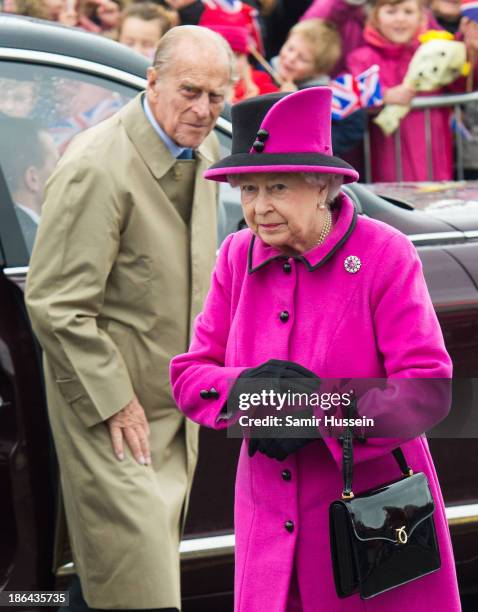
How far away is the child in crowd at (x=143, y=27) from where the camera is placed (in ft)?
19.9

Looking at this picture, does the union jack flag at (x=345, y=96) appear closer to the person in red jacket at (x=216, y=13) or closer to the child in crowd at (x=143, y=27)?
the person in red jacket at (x=216, y=13)

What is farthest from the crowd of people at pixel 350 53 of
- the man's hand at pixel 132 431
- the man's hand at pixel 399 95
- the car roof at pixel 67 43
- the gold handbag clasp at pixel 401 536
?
the gold handbag clasp at pixel 401 536

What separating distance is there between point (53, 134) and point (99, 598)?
1.36m

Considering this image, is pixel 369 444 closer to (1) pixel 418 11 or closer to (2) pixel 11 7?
(2) pixel 11 7

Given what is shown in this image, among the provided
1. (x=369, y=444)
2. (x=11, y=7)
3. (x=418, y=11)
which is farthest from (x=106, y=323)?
(x=418, y=11)

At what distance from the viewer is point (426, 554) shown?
8.18ft

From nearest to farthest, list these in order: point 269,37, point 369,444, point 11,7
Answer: point 369,444, point 11,7, point 269,37

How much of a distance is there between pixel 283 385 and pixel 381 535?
1.11 feet

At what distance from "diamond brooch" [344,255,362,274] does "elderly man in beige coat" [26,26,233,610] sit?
0.99 meters

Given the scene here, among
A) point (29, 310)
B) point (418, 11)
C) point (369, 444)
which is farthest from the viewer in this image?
point (418, 11)

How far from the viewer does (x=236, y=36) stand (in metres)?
6.70

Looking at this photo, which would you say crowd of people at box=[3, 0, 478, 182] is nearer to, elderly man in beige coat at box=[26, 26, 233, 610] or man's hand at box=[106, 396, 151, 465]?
elderly man in beige coat at box=[26, 26, 233, 610]

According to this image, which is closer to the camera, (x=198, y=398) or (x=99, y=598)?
(x=198, y=398)

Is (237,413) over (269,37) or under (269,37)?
under
